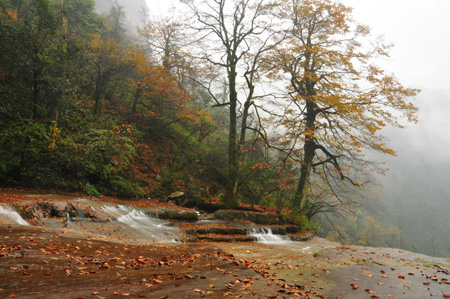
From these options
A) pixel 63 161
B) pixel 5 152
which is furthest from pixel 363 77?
pixel 5 152

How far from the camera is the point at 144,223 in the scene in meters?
9.67

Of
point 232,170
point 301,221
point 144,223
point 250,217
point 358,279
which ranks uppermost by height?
point 232,170

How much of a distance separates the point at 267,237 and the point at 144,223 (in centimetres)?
535

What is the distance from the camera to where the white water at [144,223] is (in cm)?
852

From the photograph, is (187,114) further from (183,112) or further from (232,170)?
(232,170)

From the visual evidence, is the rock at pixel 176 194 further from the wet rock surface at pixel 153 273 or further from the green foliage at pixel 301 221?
the wet rock surface at pixel 153 273

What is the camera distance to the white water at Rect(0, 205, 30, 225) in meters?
6.19

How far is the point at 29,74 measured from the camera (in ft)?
34.2

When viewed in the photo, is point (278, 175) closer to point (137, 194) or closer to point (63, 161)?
point (137, 194)

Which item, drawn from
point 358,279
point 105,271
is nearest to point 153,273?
point 105,271

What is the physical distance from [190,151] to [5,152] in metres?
11.8

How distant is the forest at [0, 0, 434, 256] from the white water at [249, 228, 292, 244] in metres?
2.41

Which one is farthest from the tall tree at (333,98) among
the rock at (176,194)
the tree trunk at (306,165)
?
the rock at (176,194)

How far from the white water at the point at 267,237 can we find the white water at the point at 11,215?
8.03 m
